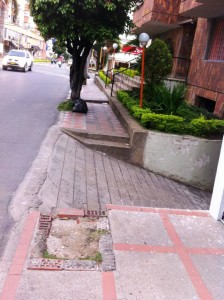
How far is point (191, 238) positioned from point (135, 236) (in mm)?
704

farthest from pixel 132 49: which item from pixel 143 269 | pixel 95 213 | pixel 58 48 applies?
pixel 143 269

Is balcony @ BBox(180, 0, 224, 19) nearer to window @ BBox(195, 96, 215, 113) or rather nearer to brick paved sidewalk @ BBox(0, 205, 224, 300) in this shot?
window @ BBox(195, 96, 215, 113)

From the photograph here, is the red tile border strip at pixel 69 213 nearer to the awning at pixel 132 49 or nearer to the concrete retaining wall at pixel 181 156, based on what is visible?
the concrete retaining wall at pixel 181 156

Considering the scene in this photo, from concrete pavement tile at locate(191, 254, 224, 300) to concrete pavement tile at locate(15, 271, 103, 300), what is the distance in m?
1.06

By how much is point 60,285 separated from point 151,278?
2.85 ft

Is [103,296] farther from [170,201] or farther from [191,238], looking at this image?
[170,201]

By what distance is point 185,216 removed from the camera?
4539 mm

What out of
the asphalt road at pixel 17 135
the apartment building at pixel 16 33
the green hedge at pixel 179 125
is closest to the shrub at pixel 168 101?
the green hedge at pixel 179 125

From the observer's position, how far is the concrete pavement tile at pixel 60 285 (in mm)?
2791

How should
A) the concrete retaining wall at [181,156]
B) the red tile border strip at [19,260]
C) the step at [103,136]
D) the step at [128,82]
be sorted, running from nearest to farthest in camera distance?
the red tile border strip at [19,260] < the concrete retaining wall at [181,156] < the step at [103,136] < the step at [128,82]

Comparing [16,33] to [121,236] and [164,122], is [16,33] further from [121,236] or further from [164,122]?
[121,236]

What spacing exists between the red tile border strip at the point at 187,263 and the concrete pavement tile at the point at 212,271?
0.05 m

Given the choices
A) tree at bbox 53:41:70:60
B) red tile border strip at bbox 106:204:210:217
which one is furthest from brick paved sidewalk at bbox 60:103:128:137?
red tile border strip at bbox 106:204:210:217

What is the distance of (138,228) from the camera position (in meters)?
4.04
